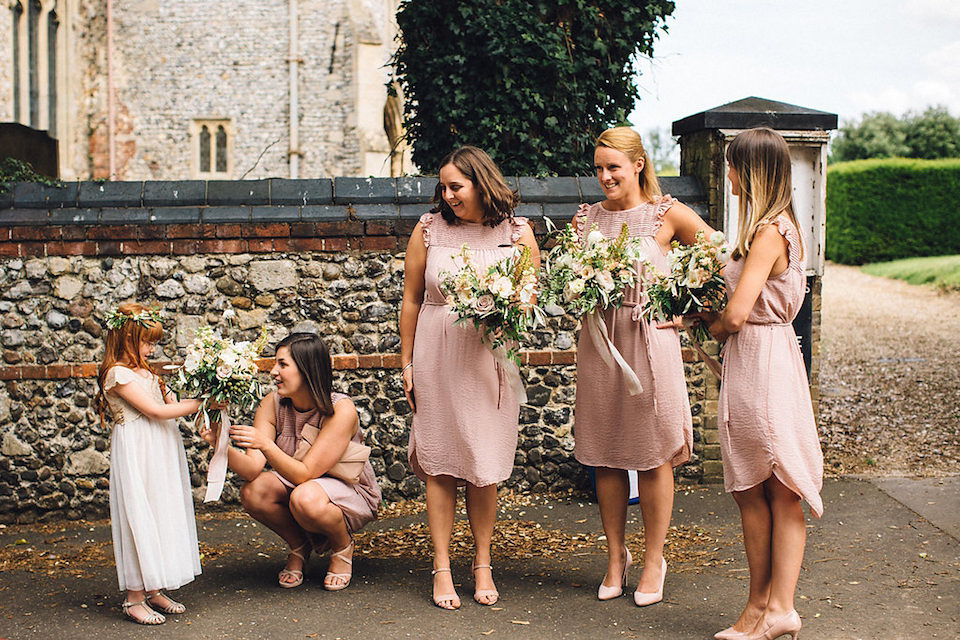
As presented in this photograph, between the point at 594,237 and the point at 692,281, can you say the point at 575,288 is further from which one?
the point at 692,281

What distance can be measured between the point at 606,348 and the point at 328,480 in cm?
145

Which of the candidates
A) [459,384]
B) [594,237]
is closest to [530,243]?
[594,237]

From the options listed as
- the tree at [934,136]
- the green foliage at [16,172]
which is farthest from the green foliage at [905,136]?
the green foliage at [16,172]

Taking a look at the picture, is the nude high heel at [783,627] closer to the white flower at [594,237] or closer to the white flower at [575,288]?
the white flower at [575,288]

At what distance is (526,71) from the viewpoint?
711 cm

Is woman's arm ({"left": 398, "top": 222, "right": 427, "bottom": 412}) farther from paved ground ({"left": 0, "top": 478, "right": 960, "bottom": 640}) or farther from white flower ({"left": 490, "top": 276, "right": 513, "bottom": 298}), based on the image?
paved ground ({"left": 0, "top": 478, "right": 960, "bottom": 640})

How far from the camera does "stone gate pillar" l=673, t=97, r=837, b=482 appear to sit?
20.8 feet

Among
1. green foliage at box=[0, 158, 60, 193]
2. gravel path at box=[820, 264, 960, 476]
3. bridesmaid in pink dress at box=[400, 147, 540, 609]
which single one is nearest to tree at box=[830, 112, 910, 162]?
gravel path at box=[820, 264, 960, 476]

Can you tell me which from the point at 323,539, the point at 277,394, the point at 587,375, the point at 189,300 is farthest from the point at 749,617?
the point at 189,300

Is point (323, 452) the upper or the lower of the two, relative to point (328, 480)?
upper

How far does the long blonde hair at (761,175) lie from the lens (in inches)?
143

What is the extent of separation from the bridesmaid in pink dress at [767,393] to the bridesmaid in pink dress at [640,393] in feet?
1.69

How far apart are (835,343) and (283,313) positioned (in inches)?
486

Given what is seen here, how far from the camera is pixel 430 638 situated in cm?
397
